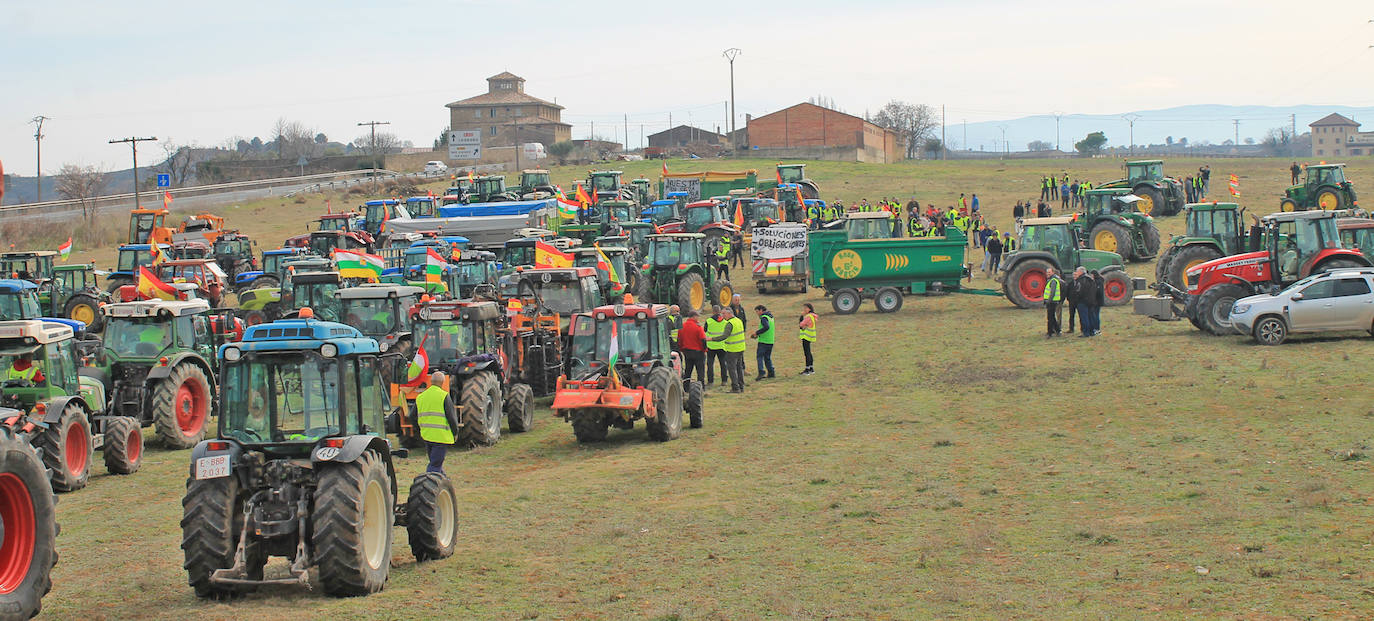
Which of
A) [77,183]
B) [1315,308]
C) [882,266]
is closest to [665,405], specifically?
[1315,308]

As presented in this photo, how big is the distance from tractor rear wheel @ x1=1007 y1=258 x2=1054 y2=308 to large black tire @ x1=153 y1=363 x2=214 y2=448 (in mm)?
18067

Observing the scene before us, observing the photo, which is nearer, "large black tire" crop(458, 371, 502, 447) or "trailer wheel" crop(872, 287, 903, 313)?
"large black tire" crop(458, 371, 502, 447)

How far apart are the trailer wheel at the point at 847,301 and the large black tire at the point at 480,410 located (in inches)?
566

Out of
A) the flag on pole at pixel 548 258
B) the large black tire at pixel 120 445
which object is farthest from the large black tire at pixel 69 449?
the flag on pole at pixel 548 258

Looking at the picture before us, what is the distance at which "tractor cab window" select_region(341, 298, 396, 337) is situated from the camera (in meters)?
18.3

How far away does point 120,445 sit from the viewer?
14.7 metres

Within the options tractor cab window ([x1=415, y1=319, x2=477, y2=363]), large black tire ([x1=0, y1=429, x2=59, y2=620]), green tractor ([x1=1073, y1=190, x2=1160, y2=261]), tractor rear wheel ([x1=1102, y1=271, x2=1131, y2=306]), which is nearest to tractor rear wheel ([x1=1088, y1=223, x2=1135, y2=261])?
green tractor ([x1=1073, y1=190, x2=1160, y2=261])

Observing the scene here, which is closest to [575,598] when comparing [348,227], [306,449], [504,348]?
[306,449]

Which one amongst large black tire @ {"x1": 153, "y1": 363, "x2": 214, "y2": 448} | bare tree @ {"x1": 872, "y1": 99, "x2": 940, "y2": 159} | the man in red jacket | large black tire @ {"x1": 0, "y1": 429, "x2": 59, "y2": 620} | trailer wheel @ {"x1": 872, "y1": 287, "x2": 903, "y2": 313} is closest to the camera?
large black tire @ {"x1": 0, "y1": 429, "x2": 59, "y2": 620}

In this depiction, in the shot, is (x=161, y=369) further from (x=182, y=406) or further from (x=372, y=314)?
(x=372, y=314)

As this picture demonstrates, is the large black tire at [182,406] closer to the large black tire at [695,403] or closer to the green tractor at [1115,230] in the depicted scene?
the large black tire at [695,403]

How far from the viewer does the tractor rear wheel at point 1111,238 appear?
3362 cm

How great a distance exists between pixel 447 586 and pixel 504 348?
9.09 meters

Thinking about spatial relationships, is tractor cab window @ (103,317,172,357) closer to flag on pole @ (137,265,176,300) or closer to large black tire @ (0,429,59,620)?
flag on pole @ (137,265,176,300)
